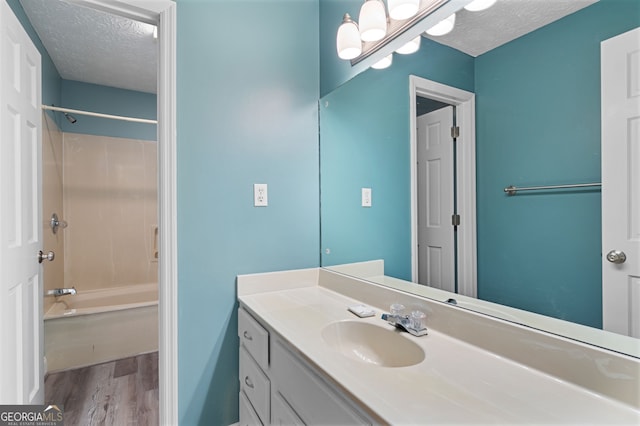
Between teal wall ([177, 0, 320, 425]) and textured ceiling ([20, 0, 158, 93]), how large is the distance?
0.82 metres

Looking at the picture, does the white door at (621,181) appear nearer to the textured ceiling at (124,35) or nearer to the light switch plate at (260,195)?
the textured ceiling at (124,35)

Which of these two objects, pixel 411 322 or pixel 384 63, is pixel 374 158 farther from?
pixel 411 322

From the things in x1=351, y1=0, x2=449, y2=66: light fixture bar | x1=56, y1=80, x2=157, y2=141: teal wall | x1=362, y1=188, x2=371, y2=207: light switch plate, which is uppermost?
x1=56, y1=80, x2=157, y2=141: teal wall

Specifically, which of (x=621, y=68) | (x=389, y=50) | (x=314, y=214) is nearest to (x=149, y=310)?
(x=314, y=214)

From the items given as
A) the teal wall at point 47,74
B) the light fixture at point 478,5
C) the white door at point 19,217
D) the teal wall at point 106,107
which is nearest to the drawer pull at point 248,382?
the white door at point 19,217

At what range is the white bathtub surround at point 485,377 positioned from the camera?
1.99ft

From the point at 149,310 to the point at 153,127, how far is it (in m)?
1.87

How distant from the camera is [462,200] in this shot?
3.39 feet

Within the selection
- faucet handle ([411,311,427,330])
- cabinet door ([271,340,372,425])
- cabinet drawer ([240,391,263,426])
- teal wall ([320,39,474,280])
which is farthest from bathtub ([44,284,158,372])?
faucet handle ([411,311,427,330])

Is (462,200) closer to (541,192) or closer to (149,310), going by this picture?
(541,192)

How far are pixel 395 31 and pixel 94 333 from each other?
2.83 metres

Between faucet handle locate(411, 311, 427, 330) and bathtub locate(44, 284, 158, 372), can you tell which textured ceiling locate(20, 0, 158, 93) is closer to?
bathtub locate(44, 284, 158, 372)

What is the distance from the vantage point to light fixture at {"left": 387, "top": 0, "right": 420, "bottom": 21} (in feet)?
3.82
